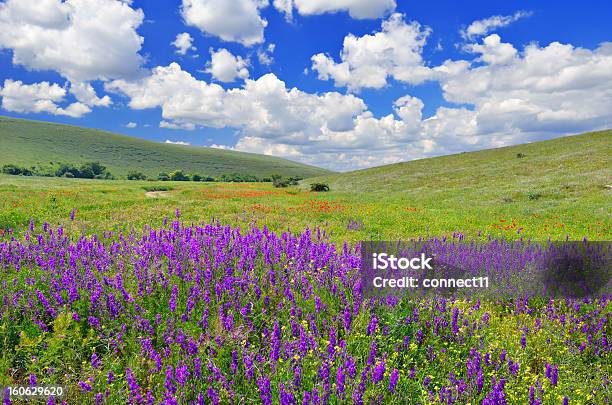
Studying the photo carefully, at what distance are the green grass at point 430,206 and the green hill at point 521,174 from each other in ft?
0.31

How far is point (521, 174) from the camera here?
35.7 meters

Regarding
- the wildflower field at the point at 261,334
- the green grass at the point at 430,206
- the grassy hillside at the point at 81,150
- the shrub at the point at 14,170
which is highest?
the grassy hillside at the point at 81,150

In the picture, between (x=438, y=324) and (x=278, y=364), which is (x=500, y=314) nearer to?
(x=438, y=324)

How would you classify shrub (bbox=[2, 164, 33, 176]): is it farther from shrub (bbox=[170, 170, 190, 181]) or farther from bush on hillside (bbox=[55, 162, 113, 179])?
shrub (bbox=[170, 170, 190, 181])

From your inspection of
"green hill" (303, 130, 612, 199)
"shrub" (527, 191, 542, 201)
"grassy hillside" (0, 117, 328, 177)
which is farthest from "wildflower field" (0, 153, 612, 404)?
"grassy hillside" (0, 117, 328, 177)

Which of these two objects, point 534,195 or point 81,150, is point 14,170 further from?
point 534,195

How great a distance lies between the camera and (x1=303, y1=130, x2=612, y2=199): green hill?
25484 millimetres

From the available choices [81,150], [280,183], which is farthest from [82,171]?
[280,183]

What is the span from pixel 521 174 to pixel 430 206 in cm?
2005

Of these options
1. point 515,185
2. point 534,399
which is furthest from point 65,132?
point 534,399

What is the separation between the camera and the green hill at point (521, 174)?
1003 inches

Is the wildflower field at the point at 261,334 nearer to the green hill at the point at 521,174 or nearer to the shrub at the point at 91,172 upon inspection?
the green hill at the point at 521,174

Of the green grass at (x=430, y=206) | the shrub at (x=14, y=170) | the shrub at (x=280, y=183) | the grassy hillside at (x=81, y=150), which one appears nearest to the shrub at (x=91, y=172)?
the shrub at (x=14, y=170)

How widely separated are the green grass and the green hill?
95 millimetres
